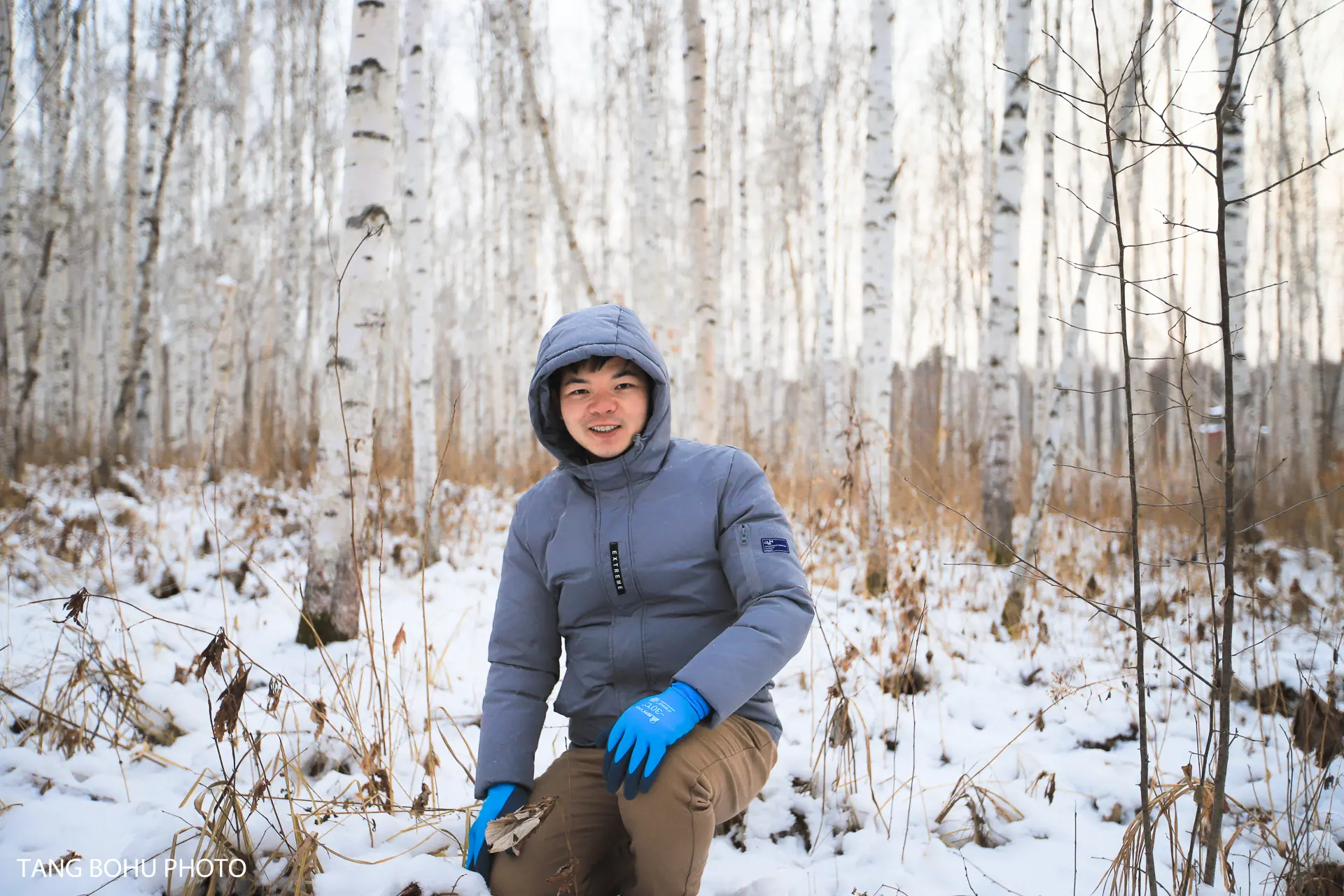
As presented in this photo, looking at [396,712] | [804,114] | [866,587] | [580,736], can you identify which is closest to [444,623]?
[396,712]

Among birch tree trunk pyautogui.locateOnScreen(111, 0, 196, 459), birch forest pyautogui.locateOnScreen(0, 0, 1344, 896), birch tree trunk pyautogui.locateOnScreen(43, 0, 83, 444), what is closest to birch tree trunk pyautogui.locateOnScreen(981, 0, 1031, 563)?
birch forest pyautogui.locateOnScreen(0, 0, 1344, 896)

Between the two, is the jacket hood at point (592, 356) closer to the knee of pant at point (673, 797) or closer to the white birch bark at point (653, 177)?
the knee of pant at point (673, 797)

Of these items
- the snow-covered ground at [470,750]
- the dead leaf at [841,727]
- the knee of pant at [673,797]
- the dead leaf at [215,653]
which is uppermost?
the dead leaf at [215,653]

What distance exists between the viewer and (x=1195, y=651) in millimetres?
3227

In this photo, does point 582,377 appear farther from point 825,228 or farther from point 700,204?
point 825,228

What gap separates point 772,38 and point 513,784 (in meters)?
10.4

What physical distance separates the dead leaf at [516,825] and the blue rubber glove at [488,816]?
0.22 ft

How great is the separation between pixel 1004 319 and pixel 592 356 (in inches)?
163

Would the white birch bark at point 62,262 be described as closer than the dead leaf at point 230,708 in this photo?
No

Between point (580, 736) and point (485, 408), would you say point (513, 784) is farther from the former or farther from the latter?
point (485, 408)

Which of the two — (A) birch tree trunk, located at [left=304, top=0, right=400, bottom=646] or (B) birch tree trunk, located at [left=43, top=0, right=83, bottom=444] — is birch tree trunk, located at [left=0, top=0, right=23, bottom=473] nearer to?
(B) birch tree trunk, located at [left=43, top=0, right=83, bottom=444]

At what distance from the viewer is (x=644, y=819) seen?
1.24 meters

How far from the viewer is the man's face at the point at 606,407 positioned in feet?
5.06

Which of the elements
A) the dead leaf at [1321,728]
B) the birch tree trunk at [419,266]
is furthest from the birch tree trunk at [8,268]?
the dead leaf at [1321,728]
